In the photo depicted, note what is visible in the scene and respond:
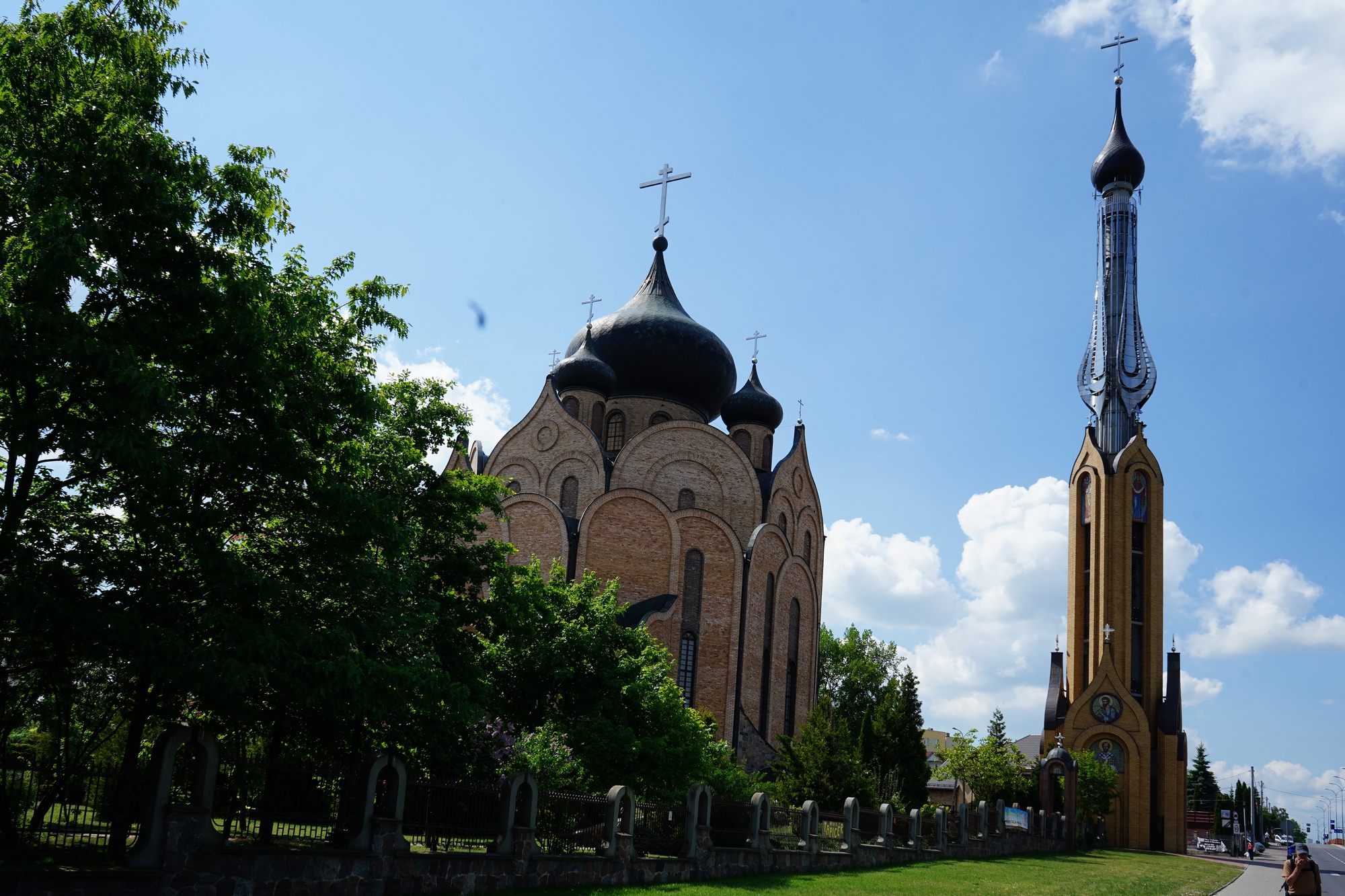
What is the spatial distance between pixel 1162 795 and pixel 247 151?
1885 inches

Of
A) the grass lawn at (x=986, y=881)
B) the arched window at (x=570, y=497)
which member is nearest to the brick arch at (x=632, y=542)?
the arched window at (x=570, y=497)

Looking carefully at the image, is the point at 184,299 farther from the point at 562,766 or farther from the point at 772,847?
the point at 772,847

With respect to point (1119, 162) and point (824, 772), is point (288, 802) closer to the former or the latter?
point (824, 772)

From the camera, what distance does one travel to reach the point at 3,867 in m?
8.05

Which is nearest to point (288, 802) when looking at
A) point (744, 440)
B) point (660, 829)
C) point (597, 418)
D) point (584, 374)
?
point (660, 829)

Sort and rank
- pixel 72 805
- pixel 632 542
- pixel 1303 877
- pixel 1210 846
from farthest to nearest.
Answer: pixel 1210 846
pixel 632 542
pixel 1303 877
pixel 72 805

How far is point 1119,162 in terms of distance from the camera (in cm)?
5525

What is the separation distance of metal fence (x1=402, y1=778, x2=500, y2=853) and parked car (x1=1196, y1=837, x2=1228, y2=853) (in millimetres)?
49510

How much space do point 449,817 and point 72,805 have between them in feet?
13.0

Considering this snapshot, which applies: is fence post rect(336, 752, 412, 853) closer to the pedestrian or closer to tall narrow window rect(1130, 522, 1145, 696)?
the pedestrian

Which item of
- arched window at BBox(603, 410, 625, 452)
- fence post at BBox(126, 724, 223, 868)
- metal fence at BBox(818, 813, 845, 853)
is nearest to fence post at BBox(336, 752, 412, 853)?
fence post at BBox(126, 724, 223, 868)

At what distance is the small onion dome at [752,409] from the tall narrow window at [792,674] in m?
6.19

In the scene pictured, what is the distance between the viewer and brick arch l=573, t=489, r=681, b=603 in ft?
103

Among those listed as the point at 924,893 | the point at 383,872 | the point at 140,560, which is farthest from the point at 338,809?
the point at 924,893
